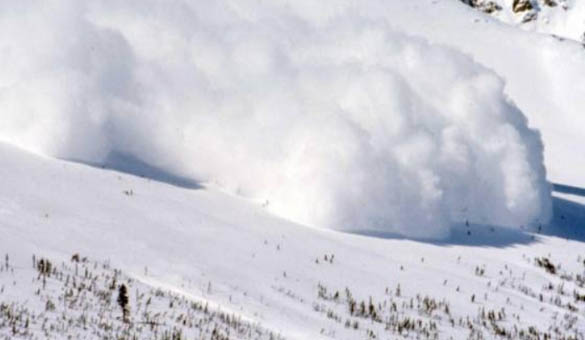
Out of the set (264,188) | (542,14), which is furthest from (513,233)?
(542,14)

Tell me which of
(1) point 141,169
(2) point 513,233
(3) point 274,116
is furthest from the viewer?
(2) point 513,233

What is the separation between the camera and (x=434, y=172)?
30.0m

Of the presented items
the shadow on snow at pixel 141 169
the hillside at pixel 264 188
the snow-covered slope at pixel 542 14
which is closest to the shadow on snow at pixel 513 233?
the hillside at pixel 264 188

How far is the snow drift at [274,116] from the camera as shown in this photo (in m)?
26.4

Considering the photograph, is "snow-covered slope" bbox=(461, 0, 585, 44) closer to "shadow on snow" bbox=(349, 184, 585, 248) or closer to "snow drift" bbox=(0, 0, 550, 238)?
"shadow on snow" bbox=(349, 184, 585, 248)

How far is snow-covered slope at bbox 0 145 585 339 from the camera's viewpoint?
14438mm

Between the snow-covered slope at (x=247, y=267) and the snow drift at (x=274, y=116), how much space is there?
1247 millimetres

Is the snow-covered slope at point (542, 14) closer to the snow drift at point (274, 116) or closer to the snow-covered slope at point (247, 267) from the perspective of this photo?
the snow drift at point (274, 116)

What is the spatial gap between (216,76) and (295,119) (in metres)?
3.76

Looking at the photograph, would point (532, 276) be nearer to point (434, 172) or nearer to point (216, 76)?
point (434, 172)

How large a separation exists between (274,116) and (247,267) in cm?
1106

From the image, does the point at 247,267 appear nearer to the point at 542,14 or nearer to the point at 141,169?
the point at 141,169

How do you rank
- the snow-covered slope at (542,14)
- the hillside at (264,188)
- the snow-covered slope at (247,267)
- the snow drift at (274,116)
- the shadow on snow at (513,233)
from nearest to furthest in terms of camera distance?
the snow-covered slope at (247,267) → the hillside at (264,188) → the snow drift at (274,116) → the shadow on snow at (513,233) → the snow-covered slope at (542,14)

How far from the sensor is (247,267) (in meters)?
18.9
